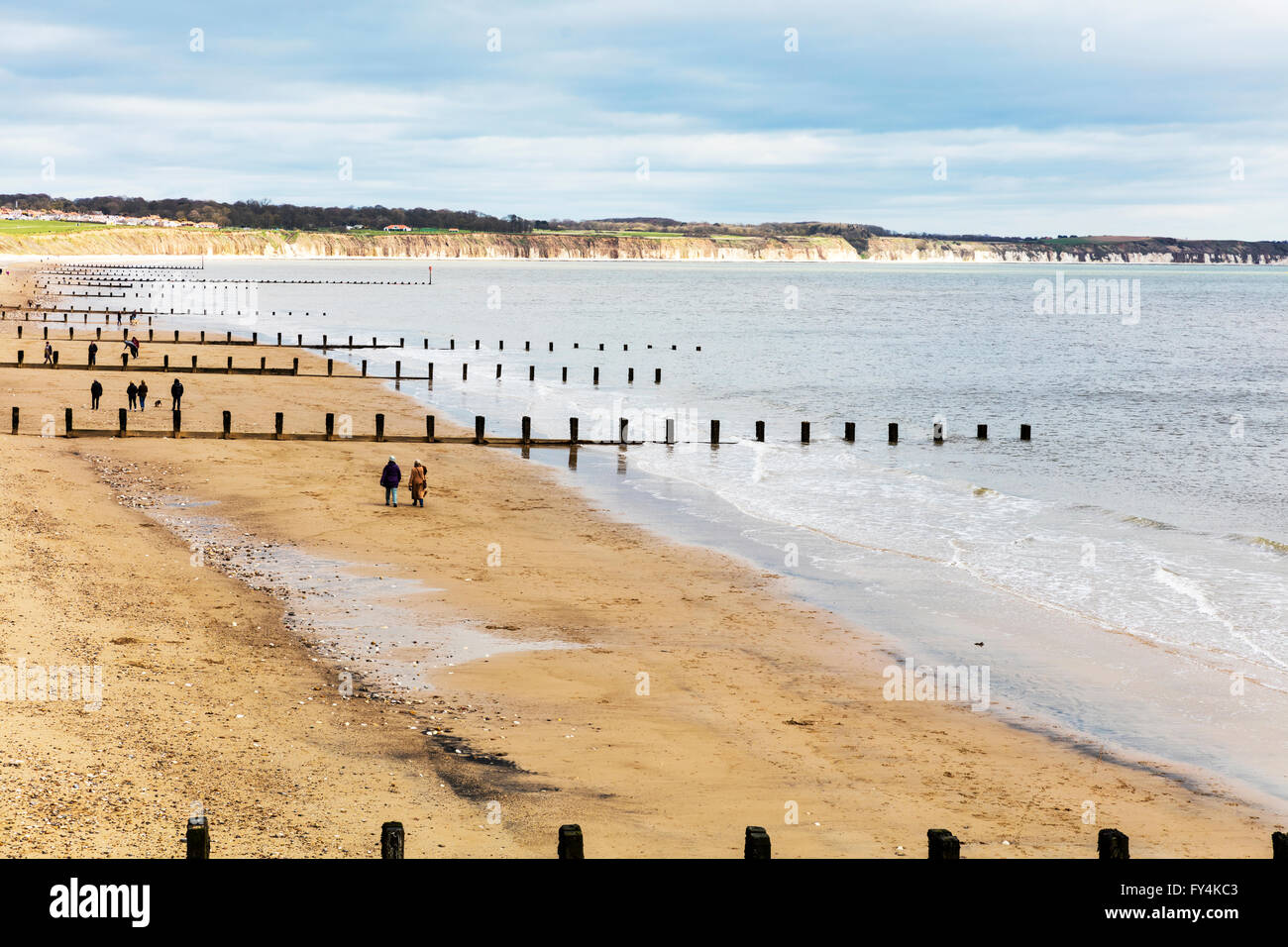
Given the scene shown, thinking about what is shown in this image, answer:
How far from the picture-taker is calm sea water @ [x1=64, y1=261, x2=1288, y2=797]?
63.8 ft

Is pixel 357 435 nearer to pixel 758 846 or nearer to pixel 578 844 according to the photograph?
pixel 578 844

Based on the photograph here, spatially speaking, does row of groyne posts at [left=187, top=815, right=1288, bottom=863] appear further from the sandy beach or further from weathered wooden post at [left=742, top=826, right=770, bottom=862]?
the sandy beach

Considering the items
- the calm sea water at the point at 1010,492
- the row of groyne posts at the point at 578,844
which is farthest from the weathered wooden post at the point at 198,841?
the calm sea water at the point at 1010,492

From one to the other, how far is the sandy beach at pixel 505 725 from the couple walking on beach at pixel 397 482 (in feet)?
6.71

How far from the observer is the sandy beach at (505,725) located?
12578 mm

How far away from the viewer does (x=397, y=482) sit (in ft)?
97.9

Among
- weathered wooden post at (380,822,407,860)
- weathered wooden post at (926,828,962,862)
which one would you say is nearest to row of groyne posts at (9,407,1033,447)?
weathered wooden post at (380,822,407,860)

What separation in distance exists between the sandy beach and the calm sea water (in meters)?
2.06

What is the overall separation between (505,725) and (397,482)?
14941mm

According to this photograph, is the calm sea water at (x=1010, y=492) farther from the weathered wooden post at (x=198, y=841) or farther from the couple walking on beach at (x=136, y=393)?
the couple walking on beach at (x=136, y=393)

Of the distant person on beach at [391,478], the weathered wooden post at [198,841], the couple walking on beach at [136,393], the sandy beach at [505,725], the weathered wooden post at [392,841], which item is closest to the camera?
the weathered wooden post at [392,841]

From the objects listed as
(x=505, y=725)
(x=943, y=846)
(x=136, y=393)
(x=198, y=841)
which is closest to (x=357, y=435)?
(x=136, y=393)

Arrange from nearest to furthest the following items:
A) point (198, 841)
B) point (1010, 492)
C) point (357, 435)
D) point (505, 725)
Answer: point (198, 841) → point (505, 725) → point (1010, 492) → point (357, 435)

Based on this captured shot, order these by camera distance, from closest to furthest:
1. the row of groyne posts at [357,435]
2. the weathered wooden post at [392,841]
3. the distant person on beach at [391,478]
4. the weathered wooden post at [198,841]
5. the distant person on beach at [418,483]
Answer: the weathered wooden post at [392,841] < the weathered wooden post at [198,841] < the distant person on beach at [391,478] < the distant person on beach at [418,483] < the row of groyne posts at [357,435]
